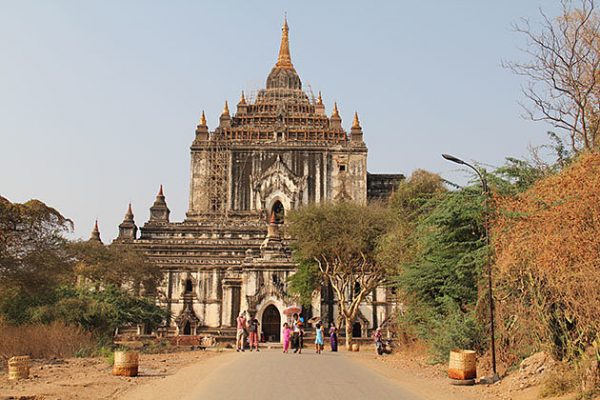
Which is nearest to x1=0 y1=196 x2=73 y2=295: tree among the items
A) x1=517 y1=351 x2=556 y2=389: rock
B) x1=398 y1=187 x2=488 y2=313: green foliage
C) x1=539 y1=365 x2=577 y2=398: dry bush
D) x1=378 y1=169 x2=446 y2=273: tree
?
x1=378 y1=169 x2=446 y2=273: tree

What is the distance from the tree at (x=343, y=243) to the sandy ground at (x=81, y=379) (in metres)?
14.5

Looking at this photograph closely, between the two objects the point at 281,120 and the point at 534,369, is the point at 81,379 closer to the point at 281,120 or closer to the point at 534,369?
the point at 534,369

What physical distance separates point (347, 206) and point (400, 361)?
1647cm

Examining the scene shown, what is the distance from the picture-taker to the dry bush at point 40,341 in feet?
87.9

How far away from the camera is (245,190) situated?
61.9 metres

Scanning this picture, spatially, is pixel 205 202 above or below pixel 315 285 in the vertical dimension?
above

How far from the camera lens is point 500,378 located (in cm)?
1855

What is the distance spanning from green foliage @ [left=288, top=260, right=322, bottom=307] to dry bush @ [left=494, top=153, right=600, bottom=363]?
74.2ft

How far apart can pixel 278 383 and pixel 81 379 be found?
18.8 feet

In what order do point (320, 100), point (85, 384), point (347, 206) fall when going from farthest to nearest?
point (320, 100)
point (347, 206)
point (85, 384)

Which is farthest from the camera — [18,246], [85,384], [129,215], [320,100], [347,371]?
[320,100]

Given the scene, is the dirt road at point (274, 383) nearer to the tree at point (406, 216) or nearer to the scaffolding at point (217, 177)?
the tree at point (406, 216)

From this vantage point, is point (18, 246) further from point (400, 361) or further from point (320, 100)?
point (320, 100)

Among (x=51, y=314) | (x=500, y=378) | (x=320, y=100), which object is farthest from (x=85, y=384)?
(x=320, y=100)
